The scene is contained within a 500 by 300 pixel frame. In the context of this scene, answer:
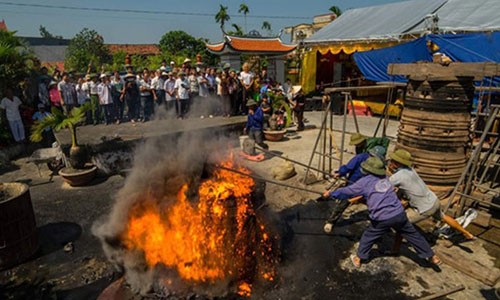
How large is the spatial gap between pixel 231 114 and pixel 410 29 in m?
9.11

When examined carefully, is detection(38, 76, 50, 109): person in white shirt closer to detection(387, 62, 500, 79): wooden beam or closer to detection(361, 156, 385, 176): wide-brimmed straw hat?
detection(361, 156, 385, 176): wide-brimmed straw hat

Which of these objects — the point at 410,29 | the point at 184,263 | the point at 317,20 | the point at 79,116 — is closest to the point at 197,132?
the point at 79,116

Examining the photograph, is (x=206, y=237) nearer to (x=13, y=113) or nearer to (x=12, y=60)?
(x=13, y=113)

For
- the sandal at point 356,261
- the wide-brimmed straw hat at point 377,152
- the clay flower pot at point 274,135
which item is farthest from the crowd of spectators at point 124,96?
the sandal at point 356,261

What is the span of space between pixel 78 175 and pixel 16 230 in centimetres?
322

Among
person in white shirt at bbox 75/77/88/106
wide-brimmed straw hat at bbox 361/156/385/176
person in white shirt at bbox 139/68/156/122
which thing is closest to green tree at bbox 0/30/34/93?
person in white shirt at bbox 75/77/88/106

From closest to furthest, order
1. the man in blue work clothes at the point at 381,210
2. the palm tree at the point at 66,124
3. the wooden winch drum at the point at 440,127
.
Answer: the man in blue work clothes at the point at 381,210 → the wooden winch drum at the point at 440,127 → the palm tree at the point at 66,124

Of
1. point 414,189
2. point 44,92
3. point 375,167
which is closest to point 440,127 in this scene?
point 414,189

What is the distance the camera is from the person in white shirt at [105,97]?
11354 mm

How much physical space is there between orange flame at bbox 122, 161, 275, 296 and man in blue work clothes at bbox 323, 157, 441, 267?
1616 millimetres

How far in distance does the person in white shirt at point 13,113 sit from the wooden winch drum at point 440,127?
481 inches

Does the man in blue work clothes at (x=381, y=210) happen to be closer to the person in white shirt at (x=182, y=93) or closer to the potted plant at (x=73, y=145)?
the potted plant at (x=73, y=145)

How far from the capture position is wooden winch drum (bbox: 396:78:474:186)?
704cm

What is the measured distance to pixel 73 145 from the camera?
8.75 metres
